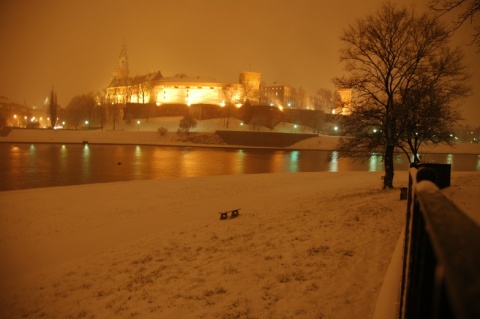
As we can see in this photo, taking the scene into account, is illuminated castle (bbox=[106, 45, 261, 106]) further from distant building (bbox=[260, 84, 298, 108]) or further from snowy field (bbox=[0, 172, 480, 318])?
snowy field (bbox=[0, 172, 480, 318])

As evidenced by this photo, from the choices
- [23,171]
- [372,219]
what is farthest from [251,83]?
[372,219]

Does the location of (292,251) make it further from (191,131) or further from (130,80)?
(130,80)

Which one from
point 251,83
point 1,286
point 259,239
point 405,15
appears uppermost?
point 251,83

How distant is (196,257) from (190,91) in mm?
128925

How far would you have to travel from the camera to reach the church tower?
490 feet

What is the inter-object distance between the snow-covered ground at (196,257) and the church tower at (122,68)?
445 feet

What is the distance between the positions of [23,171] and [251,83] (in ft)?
351

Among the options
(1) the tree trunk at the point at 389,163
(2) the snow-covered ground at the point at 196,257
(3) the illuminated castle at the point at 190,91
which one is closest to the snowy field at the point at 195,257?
(2) the snow-covered ground at the point at 196,257

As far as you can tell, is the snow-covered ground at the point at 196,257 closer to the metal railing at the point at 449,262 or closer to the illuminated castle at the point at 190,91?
the metal railing at the point at 449,262

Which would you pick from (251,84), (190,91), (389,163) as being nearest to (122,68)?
(190,91)

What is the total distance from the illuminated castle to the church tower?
9.04m

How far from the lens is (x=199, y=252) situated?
12.1 meters

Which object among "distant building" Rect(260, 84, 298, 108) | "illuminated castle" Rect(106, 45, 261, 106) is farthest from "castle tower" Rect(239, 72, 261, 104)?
"distant building" Rect(260, 84, 298, 108)

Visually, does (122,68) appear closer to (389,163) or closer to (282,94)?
(282,94)
